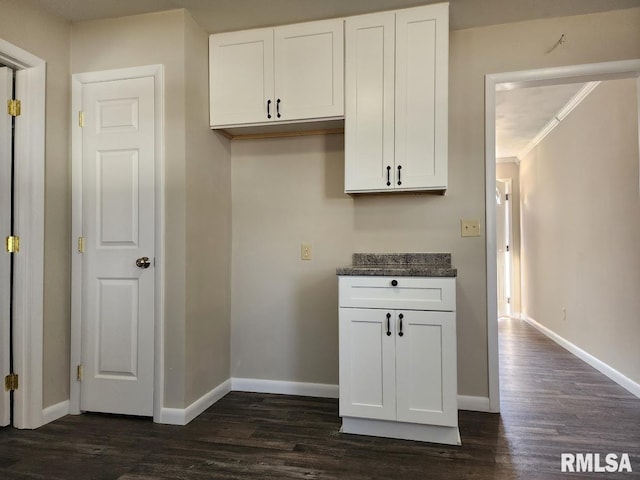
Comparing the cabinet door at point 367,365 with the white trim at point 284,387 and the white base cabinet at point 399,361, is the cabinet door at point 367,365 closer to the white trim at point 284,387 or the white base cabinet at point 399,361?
the white base cabinet at point 399,361

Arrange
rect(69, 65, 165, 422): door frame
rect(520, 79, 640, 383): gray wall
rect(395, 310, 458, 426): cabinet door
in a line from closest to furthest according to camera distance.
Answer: rect(395, 310, 458, 426): cabinet door → rect(69, 65, 165, 422): door frame → rect(520, 79, 640, 383): gray wall

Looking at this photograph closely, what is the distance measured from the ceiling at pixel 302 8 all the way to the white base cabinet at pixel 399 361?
5.25 ft

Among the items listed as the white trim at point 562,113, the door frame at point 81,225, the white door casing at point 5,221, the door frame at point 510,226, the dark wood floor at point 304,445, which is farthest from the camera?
the door frame at point 510,226

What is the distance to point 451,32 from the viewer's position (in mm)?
2646

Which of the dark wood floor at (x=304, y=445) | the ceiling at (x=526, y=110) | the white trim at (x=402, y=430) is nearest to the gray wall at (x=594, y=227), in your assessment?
the ceiling at (x=526, y=110)

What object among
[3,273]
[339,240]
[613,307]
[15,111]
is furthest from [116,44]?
[613,307]

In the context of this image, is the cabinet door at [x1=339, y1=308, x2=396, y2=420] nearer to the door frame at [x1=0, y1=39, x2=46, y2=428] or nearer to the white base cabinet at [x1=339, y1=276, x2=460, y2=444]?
the white base cabinet at [x1=339, y1=276, x2=460, y2=444]

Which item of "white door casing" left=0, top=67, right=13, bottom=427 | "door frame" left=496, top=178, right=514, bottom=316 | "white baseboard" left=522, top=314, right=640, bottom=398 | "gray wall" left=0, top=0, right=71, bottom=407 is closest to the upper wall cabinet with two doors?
"gray wall" left=0, top=0, right=71, bottom=407

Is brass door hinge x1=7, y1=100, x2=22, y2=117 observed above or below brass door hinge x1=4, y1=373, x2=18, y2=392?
above

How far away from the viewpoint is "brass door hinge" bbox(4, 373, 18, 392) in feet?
7.60

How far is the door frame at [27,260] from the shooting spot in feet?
7.60

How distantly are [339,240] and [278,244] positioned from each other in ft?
1.48

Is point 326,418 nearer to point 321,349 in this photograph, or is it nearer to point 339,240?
point 321,349

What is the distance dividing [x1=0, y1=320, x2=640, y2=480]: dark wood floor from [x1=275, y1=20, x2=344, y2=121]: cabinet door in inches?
74.0
